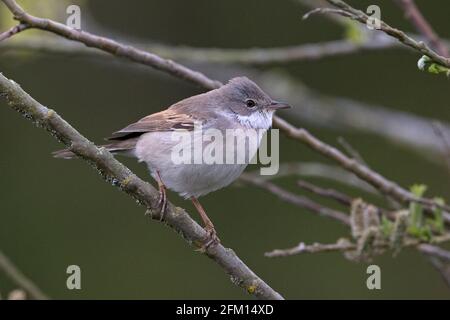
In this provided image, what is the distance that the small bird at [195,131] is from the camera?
3.48 metres

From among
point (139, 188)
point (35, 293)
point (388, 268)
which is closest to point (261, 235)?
point (388, 268)

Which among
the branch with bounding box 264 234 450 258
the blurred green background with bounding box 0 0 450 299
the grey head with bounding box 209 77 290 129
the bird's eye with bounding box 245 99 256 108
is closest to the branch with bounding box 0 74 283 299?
the branch with bounding box 264 234 450 258

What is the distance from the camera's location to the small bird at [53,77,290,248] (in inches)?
137

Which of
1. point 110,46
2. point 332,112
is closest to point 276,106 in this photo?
point 110,46

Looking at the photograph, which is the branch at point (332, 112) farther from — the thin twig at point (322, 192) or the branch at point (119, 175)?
the branch at point (119, 175)

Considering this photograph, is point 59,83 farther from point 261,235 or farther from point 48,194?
point 261,235

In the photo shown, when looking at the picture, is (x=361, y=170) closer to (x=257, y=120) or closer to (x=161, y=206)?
(x=257, y=120)

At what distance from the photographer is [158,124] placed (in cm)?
379

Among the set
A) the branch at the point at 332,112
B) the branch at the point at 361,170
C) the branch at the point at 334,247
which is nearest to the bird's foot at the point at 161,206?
the branch at the point at 334,247

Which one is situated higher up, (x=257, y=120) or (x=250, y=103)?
(x=250, y=103)

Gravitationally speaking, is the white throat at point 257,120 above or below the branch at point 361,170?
above

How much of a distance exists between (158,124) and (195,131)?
0.68 ft

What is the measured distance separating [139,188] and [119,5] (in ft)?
20.0

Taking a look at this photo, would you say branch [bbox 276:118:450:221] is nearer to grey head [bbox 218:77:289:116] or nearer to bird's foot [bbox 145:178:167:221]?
grey head [bbox 218:77:289:116]
